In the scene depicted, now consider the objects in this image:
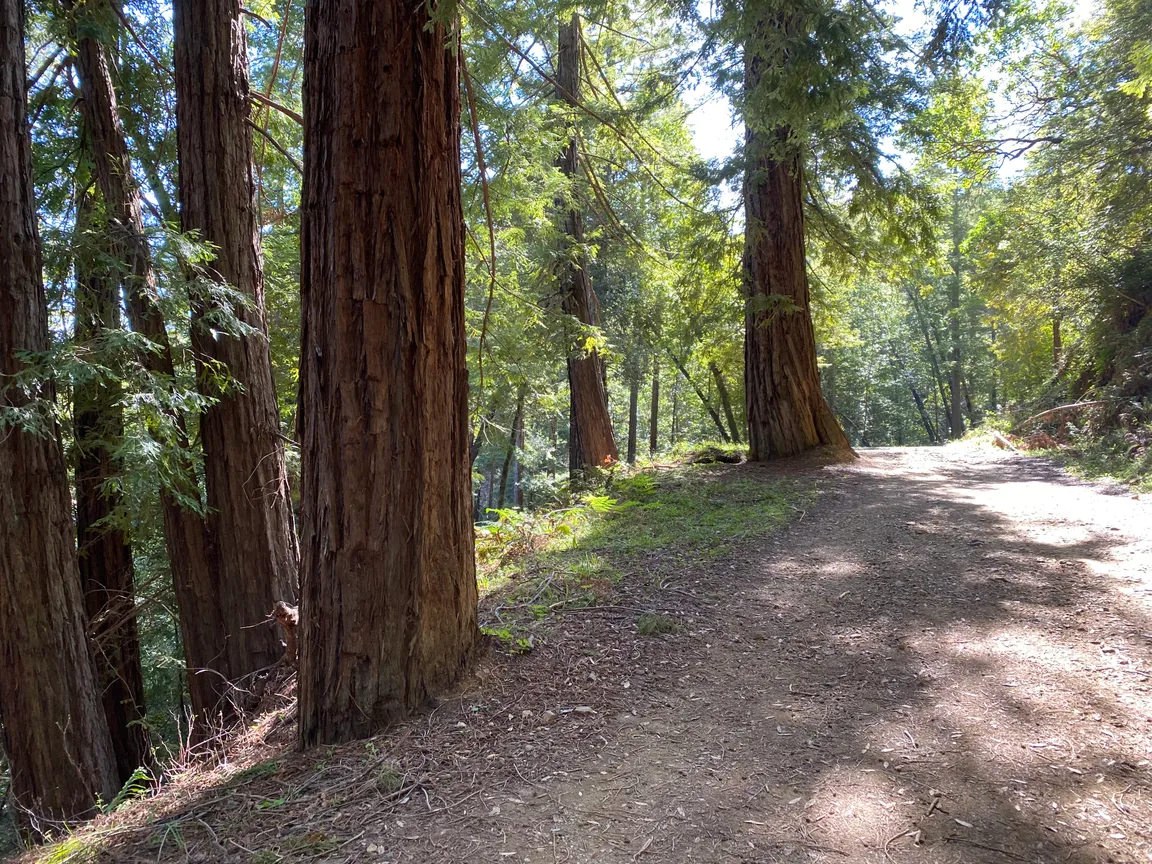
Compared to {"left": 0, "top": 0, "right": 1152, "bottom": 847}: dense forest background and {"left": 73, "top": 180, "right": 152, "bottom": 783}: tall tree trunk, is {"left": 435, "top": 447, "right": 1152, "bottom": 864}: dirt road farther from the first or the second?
{"left": 73, "top": 180, "right": 152, "bottom": 783}: tall tree trunk

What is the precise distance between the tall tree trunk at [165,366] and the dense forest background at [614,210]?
6 cm

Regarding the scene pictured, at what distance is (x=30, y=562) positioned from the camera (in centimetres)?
458

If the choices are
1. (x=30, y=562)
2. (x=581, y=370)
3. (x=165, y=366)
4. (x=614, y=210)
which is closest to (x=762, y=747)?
(x=30, y=562)

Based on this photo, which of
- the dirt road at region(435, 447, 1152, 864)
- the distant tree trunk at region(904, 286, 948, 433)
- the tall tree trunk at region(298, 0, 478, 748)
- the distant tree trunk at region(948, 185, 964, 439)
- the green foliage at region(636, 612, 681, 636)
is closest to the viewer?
the dirt road at region(435, 447, 1152, 864)

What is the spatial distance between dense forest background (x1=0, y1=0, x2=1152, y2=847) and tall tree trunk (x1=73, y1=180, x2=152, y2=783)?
5 cm

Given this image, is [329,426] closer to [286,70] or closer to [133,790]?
[133,790]

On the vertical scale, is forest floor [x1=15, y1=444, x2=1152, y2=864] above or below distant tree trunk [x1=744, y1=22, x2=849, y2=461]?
below

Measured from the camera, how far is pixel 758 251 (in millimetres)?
9742

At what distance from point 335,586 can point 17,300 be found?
3.45 metres

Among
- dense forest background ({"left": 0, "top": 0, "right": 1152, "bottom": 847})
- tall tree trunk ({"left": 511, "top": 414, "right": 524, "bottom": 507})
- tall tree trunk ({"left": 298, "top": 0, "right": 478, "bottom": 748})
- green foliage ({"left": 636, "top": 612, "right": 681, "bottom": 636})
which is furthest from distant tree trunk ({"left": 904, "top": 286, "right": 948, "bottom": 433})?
tall tree trunk ({"left": 298, "top": 0, "right": 478, "bottom": 748})

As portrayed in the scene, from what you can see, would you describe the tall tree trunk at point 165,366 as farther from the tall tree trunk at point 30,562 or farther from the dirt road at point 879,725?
the dirt road at point 879,725

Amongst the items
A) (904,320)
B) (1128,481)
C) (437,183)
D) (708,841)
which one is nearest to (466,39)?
(437,183)

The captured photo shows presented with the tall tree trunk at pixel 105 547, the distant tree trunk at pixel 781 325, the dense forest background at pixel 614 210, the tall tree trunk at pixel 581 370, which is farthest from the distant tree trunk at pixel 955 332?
the tall tree trunk at pixel 105 547

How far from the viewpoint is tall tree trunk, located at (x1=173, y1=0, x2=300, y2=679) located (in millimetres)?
5207
